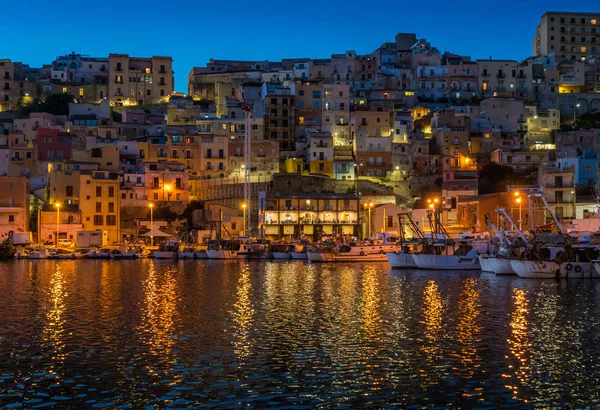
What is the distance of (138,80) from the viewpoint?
112562 millimetres

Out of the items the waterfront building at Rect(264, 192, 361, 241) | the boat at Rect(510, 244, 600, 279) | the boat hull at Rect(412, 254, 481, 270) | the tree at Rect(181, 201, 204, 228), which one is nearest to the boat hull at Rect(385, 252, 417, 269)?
the boat hull at Rect(412, 254, 481, 270)

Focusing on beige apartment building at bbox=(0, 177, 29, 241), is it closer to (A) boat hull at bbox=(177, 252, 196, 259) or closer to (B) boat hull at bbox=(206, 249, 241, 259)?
(A) boat hull at bbox=(177, 252, 196, 259)

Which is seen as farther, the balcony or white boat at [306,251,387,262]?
the balcony

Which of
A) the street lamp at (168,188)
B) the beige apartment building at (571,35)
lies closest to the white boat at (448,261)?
the street lamp at (168,188)

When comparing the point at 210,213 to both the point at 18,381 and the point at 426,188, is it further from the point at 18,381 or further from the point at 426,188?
the point at 18,381

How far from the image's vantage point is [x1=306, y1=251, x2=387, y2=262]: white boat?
6881 centimetres

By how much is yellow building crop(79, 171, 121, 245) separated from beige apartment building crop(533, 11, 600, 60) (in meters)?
84.8

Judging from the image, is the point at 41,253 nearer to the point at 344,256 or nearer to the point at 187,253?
the point at 187,253

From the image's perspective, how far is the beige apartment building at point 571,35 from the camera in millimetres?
133750

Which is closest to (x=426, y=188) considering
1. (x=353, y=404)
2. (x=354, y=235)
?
(x=354, y=235)

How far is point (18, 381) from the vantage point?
20422 millimetres

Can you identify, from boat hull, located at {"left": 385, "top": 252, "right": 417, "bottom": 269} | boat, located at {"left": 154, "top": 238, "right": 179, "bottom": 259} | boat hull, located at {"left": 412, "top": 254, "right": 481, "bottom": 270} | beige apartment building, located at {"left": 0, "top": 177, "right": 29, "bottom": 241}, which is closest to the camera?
boat hull, located at {"left": 412, "top": 254, "right": 481, "bottom": 270}

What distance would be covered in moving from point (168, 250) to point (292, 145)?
30.3 meters

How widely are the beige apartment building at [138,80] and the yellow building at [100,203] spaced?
3262 centimetres
